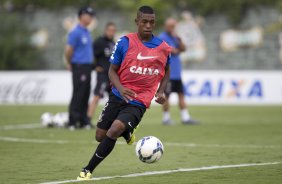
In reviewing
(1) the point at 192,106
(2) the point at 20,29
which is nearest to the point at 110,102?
(1) the point at 192,106

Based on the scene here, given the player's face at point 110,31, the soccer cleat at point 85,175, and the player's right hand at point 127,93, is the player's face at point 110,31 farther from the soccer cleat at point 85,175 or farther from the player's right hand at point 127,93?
the soccer cleat at point 85,175

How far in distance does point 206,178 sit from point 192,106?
17.5 metres

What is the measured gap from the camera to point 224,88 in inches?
1113

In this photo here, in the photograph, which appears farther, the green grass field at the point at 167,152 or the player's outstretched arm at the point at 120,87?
the green grass field at the point at 167,152

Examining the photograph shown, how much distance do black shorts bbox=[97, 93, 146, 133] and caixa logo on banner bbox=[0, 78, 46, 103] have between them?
64.1 feet

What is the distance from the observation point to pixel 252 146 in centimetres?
1377

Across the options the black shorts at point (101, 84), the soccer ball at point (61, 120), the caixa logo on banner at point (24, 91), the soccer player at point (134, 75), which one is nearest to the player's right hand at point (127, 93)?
the soccer player at point (134, 75)

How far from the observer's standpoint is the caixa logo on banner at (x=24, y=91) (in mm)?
29344

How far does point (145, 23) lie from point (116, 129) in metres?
1.43

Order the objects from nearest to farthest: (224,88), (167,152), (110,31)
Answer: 1. (167,152)
2. (110,31)
3. (224,88)

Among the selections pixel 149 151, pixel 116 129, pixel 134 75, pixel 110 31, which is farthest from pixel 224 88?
pixel 116 129

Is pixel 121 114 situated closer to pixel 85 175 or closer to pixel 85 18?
pixel 85 175

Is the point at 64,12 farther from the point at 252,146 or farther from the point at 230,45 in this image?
the point at 252,146

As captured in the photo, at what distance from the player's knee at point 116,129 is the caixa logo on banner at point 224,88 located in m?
18.8
